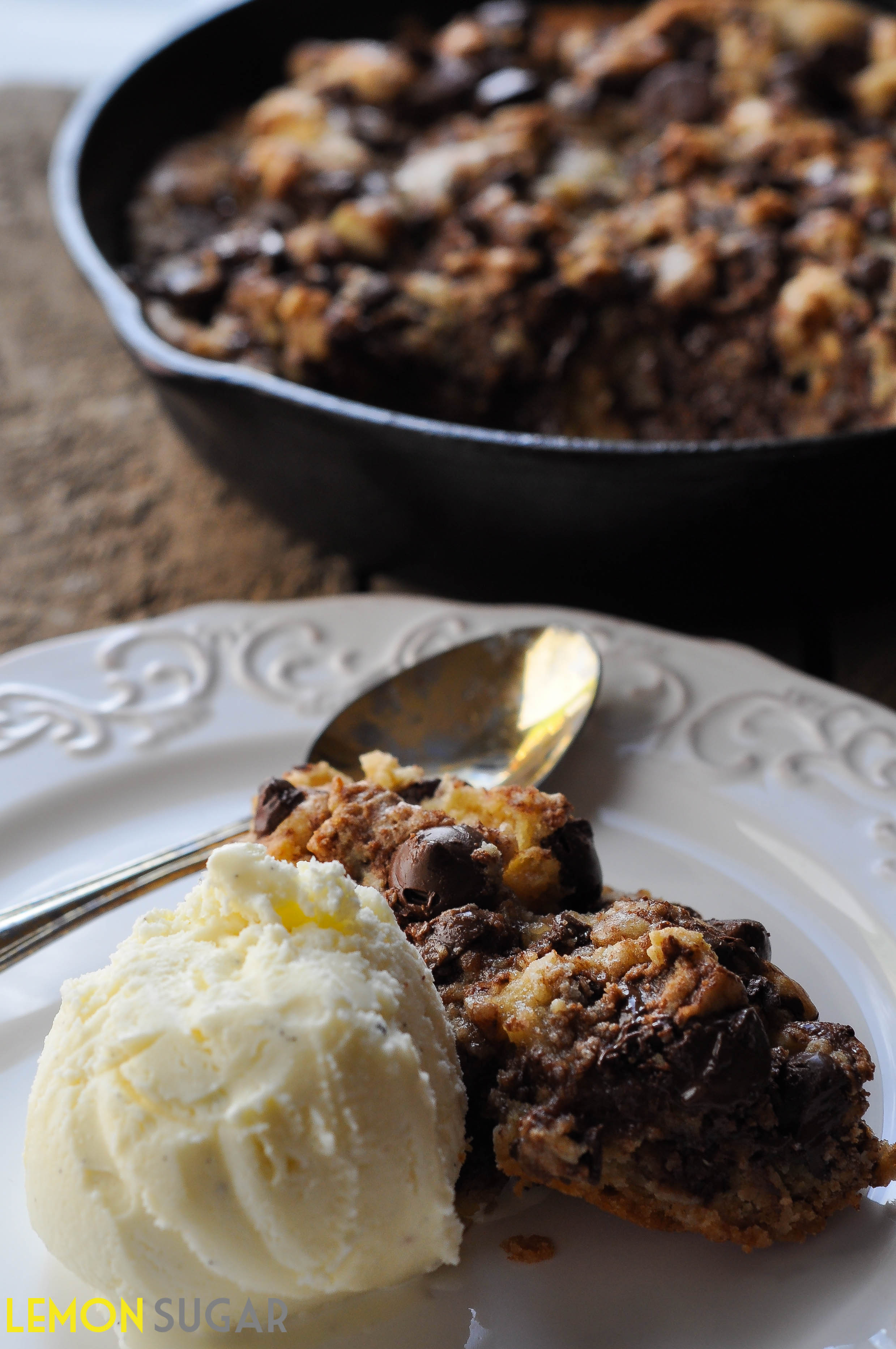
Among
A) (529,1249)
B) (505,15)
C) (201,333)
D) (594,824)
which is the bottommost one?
(594,824)

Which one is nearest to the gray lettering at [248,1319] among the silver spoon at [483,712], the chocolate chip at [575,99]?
the silver spoon at [483,712]

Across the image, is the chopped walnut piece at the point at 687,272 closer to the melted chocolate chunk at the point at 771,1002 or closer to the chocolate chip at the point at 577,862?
the chocolate chip at the point at 577,862

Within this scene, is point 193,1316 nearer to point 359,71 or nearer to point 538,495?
point 538,495

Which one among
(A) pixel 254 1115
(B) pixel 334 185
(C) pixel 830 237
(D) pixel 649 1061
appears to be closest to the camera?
(A) pixel 254 1115

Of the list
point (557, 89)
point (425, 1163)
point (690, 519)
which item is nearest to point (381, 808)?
point (425, 1163)

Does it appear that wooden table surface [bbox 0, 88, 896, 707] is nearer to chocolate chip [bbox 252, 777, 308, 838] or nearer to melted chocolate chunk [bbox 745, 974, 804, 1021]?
chocolate chip [bbox 252, 777, 308, 838]

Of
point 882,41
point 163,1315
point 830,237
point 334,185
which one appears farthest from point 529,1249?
point 882,41

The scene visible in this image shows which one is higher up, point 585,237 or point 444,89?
point 444,89
